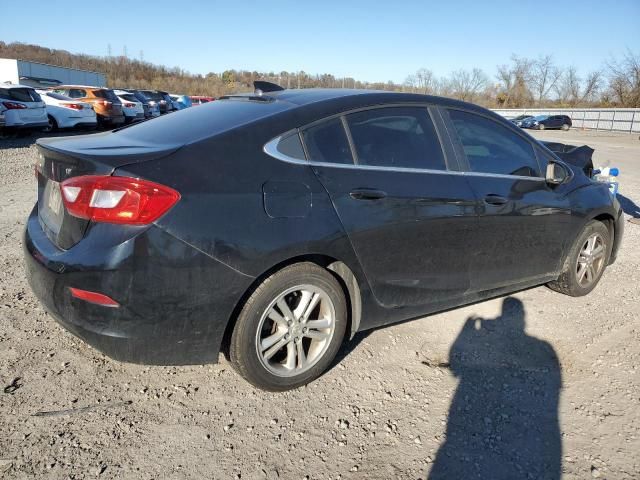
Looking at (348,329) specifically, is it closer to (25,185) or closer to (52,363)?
(52,363)

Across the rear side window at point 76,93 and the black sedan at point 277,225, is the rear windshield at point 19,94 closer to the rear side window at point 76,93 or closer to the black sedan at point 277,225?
the rear side window at point 76,93

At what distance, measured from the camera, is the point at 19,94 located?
48.8ft

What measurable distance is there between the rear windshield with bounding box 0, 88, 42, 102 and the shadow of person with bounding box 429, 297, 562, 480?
613 inches

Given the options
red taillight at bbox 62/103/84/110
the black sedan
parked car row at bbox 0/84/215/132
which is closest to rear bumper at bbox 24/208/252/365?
the black sedan

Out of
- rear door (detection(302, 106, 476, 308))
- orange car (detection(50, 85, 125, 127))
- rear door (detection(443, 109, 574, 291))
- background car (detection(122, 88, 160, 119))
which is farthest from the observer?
background car (detection(122, 88, 160, 119))

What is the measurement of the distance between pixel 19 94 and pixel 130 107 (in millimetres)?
7009

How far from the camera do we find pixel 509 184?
3590 mm

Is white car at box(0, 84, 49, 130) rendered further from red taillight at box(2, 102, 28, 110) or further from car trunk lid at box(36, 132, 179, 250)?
car trunk lid at box(36, 132, 179, 250)

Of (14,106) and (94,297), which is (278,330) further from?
(14,106)

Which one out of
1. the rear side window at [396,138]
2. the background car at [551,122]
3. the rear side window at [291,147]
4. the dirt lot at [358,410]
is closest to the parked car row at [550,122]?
the background car at [551,122]

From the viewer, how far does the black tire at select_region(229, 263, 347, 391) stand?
2.56m

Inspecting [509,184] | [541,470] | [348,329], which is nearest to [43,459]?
[348,329]

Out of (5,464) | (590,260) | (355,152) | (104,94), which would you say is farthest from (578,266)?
(104,94)

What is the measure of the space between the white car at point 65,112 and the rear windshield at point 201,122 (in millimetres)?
15907
